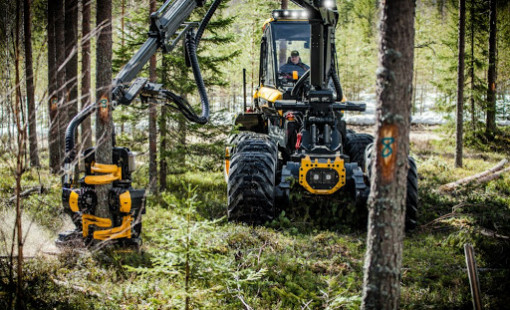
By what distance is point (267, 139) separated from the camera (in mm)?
7809

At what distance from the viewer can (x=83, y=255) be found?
5426mm

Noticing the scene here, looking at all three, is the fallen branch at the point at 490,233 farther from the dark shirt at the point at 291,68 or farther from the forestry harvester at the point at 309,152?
the dark shirt at the point at 291,68

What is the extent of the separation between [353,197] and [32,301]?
16.8ft

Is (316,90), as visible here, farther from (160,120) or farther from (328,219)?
(160,120)

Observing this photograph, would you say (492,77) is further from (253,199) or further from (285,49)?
(253,199)

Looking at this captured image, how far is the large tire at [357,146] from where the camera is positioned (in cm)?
881

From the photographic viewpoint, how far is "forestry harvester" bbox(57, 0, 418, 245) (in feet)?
18.6

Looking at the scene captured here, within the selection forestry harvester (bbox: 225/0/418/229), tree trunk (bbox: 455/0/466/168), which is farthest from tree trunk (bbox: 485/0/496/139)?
forestry harvester (bbox: 225/0/418/229)

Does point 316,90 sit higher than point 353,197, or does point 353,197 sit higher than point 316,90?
point 316,90

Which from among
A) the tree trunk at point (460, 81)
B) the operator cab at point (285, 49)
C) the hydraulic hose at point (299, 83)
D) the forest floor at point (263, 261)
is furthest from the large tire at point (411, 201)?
the tree trunk at point (460, 81)

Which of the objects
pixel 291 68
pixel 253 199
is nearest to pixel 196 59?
pixel 253 199

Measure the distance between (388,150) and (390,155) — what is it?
0.14 ft

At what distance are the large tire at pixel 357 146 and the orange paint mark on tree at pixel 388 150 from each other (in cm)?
552

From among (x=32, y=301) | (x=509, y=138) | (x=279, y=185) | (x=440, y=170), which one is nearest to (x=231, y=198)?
(x=279, y=185)
